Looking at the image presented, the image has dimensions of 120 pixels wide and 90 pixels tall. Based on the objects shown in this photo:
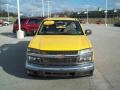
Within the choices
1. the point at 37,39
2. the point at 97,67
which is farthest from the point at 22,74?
the point at 97,67

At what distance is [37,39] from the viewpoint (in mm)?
9188

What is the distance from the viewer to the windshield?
10180mm

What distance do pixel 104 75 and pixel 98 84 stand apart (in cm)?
124

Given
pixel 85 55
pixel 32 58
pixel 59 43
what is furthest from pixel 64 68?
pixel 32 58

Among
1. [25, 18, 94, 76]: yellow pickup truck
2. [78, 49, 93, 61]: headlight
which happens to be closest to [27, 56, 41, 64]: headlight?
[25, 18, 94, 76]: yellow pickup truck

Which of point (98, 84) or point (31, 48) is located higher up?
point (31, 48)

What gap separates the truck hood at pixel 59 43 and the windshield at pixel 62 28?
2.23ft

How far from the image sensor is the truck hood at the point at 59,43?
841 centimetres

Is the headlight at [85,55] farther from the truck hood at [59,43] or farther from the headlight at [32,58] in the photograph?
the headlight at [32,58]

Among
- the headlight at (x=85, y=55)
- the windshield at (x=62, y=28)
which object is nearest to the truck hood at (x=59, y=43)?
the headlight at (x=85, y=55)

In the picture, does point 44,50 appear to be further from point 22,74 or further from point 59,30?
point 59,30

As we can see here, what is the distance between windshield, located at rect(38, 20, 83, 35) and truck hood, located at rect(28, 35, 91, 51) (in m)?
0.68

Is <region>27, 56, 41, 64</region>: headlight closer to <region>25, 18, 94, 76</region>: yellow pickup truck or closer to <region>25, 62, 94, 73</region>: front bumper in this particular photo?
<region>25, 18, 94, 76</region>: yellow pickup truck

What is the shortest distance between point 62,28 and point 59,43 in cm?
187
